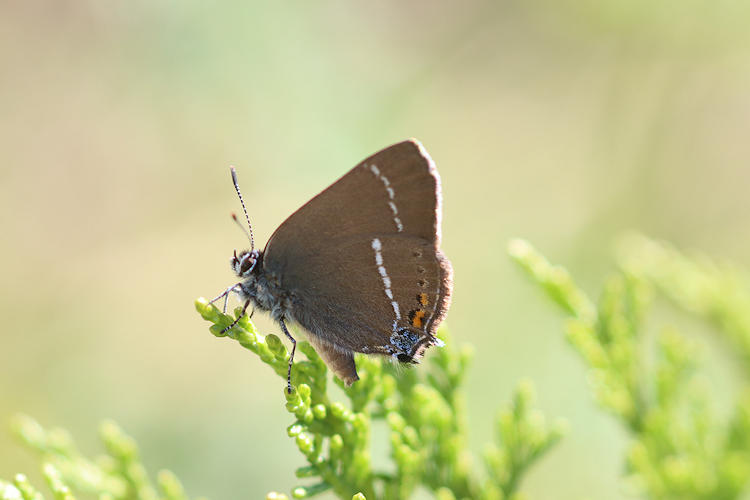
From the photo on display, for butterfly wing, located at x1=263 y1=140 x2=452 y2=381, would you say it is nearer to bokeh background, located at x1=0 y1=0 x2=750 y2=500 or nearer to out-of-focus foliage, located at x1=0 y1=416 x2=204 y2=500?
out-of-focus foliage, located at x1=0 y1=416 x2=204 y2=500

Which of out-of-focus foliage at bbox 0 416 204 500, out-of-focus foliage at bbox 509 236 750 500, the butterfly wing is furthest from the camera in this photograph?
out-of-focus foliage at bbox 509 236 750 500

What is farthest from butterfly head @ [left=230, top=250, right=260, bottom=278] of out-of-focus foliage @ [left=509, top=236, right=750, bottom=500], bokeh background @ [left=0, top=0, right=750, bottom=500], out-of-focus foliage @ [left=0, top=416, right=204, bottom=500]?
bokeh background @ [left=0, top=0, right=750, bottom=500]

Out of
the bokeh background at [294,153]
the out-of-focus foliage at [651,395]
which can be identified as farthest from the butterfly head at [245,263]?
the bokeh background at [294,153]

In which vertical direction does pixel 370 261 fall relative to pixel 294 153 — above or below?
below

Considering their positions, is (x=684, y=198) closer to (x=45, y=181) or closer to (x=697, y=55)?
(x=697, y=55)

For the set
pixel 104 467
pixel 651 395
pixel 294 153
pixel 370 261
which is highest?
pixel 294 153

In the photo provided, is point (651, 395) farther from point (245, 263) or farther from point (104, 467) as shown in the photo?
point (104, 467)

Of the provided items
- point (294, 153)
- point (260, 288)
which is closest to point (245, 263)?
point (260, 288)

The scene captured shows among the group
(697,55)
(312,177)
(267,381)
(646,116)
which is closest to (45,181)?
(312,177)
